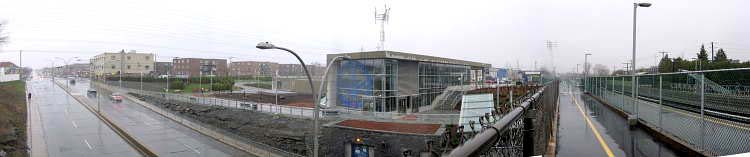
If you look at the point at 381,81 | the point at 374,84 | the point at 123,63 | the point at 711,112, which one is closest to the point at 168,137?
the point at 374,84

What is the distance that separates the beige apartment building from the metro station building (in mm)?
48564

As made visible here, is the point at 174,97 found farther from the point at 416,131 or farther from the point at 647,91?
the point at 647,91

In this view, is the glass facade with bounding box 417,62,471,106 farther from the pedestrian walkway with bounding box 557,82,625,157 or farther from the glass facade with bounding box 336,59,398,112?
the pedestrian walkway with bounding box 557,82,625,157

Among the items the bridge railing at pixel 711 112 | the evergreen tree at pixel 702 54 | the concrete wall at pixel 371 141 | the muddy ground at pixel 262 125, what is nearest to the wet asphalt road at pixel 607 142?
the bridge railing at pixel 711 112

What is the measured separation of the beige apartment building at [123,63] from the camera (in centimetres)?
6222

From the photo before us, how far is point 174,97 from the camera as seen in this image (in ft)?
190

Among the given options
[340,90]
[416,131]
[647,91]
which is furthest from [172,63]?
[647,91]

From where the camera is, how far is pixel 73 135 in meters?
31.8

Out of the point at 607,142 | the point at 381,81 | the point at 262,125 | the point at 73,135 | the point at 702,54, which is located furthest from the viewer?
the point at 702,54

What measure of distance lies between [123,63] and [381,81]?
184 feet

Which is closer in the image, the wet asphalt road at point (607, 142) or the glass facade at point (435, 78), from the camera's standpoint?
the wet asphalt road at point (607, 142)

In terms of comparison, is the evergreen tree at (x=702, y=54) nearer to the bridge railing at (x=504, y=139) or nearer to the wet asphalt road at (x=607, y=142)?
the wet asphalt road at (x=607, y=142)

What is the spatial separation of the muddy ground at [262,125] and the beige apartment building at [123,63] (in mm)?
21738

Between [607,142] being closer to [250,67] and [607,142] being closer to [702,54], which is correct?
[702,54]
